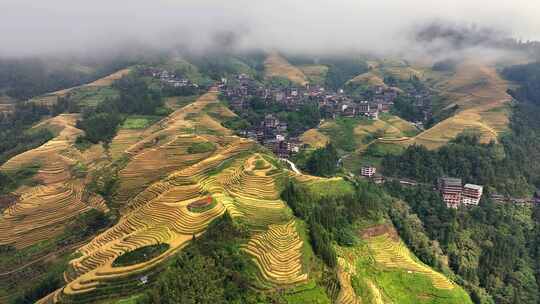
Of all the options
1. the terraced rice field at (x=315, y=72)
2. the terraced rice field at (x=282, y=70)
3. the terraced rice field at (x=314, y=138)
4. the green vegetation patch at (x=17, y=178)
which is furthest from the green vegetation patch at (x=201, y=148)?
the terraced rice field at (x=315, y=72)

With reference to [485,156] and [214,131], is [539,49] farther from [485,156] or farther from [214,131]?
[214,131]

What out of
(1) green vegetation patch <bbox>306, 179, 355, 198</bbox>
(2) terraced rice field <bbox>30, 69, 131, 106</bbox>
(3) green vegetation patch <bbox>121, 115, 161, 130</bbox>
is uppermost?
(2) terraced rice field <bbox>30, 69, 131, 106</bbox>

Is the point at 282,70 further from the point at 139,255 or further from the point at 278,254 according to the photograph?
the point at 139,255

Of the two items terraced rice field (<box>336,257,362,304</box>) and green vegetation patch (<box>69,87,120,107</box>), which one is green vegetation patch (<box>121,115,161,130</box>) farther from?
terraced rice field (<box>336,257,362,304</box>)

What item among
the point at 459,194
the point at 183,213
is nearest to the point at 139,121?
the point at 183,213

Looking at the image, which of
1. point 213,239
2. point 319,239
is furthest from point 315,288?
point 213,239

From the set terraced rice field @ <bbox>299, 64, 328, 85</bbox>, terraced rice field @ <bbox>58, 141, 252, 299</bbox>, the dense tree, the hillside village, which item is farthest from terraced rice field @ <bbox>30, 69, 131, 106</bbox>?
the dense tree

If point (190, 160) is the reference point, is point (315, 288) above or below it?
below
